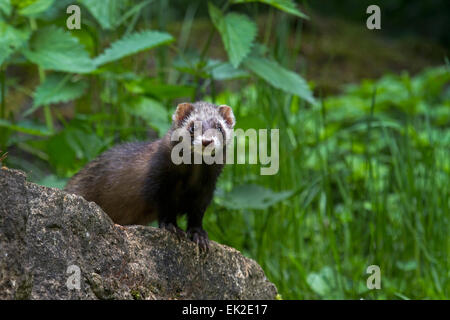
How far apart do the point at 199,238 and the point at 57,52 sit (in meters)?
1.45

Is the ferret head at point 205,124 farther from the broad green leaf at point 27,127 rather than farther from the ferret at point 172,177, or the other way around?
the broad green leaf at point 27,127

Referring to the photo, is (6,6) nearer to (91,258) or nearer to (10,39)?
(10,39)

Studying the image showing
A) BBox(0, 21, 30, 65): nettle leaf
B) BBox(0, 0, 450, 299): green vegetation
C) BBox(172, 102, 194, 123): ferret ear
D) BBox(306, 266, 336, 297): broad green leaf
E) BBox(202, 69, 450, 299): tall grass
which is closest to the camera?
BBox(172, 102, 194, 123): ferret ear

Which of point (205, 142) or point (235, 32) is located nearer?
point (205, 142)

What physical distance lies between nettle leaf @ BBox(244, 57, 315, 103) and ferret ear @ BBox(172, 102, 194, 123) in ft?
2.26

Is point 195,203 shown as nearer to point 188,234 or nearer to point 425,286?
point 188,234

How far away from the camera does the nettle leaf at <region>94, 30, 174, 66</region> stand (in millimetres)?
3455

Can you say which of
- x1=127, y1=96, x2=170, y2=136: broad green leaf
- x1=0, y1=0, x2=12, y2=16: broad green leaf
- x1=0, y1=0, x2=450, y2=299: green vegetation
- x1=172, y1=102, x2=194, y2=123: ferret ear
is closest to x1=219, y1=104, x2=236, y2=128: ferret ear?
x1=172, y1=102, x2=194, y2=123: ferret ear

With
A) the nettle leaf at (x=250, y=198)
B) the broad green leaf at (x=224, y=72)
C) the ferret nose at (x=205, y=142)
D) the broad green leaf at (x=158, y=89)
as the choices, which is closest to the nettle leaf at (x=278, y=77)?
the broad green leaf at (x=224, y=72)

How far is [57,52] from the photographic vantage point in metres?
3.56

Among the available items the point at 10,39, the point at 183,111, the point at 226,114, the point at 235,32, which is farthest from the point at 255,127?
the point at 10,39

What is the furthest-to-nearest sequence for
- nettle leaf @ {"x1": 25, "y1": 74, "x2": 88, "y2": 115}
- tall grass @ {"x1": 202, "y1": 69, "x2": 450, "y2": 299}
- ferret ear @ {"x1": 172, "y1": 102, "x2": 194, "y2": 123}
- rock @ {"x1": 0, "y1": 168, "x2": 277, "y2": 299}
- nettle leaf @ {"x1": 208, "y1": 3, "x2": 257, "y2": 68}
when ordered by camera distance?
tall grass @ {"x1": 202, "y1": 69, "x2": 450, "y2": 299} < nettle leaf @ {"x1": 25, "y1": 74, "x2": 88, "y2": 115} < nettle leaf @ {"x1": 208, "y1": 3, "x2": 257, "y2": 68} < ferret ear @ {"x1": 172, "y1": 102, "x2": 194, "y2": 123} < rock @ {"x1": 0, "y1": 168, "x2": 277, "y2": 299}

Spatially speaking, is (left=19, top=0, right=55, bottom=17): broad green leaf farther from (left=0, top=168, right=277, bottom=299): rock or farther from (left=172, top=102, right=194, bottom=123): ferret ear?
(left=0, top=168, right=277, bottom=299): rock
